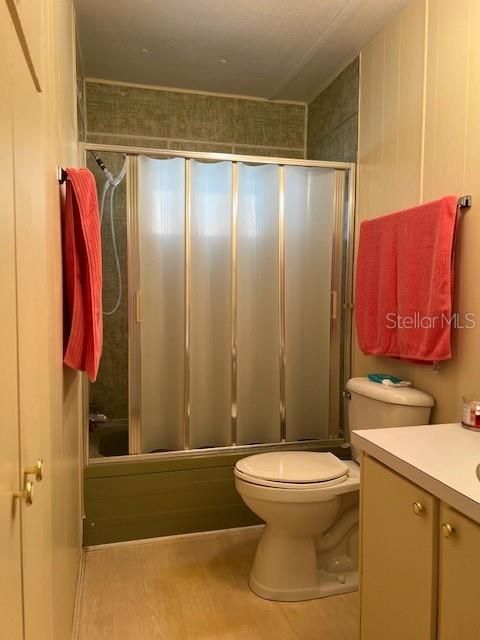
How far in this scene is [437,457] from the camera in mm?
1200

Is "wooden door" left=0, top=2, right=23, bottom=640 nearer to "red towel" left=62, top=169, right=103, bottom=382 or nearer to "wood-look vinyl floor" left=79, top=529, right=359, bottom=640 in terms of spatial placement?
"red towel" left=62, top=169, right=103, bottom=382

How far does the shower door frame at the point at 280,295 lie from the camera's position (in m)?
2.15

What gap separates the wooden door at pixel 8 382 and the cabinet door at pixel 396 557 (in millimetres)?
865

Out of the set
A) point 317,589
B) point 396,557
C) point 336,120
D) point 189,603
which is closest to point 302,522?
point 317,589

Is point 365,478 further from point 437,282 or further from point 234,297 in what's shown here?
point 234,297

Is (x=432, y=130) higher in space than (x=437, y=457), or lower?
higher

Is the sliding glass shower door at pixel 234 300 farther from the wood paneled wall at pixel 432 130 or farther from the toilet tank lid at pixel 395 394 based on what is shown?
the toilet tank lid at pixel 395 394

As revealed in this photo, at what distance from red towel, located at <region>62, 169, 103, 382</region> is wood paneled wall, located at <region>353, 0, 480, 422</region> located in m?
1.27

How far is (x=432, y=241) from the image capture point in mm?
1720

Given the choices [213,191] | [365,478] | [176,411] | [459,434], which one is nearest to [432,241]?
[459,434]

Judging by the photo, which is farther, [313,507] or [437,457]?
[313,507]

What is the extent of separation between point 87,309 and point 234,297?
969 millimetres

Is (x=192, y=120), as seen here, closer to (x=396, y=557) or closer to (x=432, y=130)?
(x=432, y=130)

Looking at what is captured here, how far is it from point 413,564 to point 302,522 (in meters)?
0.73
